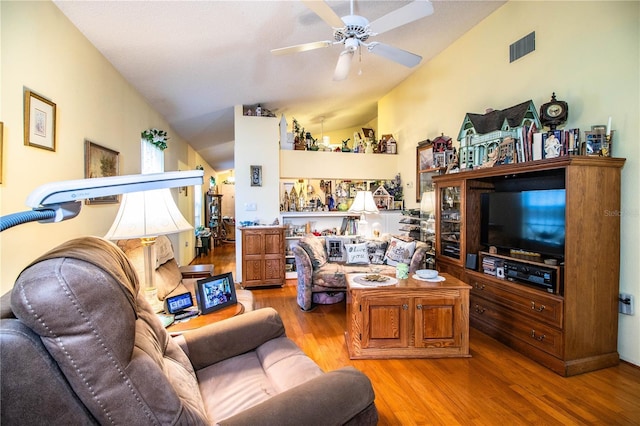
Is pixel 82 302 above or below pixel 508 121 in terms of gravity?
below

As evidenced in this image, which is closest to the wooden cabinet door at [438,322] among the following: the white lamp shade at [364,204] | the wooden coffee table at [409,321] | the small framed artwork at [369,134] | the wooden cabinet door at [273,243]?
the wooden coffee table at [409,321]

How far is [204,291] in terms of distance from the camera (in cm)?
186

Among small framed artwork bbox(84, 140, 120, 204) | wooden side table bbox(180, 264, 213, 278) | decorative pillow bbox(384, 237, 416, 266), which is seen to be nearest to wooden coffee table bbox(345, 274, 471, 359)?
decorative pillow bbox(384, 237, 416, 266)

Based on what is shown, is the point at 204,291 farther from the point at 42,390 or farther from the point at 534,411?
the point at 534,411

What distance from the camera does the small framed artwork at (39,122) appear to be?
1.67m

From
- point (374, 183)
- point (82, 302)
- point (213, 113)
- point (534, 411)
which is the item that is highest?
point (213, 113)

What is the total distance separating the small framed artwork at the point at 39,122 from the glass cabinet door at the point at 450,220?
3.68 meters

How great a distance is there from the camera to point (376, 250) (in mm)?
4168

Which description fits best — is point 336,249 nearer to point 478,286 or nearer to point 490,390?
point 478,286

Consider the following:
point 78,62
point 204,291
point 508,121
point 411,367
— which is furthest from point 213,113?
point 411,367

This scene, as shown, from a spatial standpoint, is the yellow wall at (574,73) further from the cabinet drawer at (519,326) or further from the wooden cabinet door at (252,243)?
the wooden cabinet door at (252,243)

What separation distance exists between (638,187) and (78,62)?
14.5 ft

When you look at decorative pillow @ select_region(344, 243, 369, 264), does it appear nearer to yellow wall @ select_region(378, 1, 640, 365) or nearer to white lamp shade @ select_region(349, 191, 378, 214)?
white lamp shade @ select_region(349, 191, 378, 214)

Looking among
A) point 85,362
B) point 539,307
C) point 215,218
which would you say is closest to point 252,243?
point 539,307
